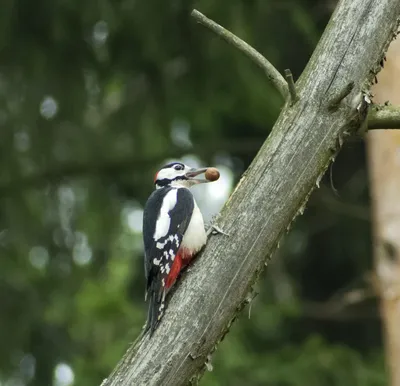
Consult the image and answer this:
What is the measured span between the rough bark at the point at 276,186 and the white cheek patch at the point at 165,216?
1.97ft

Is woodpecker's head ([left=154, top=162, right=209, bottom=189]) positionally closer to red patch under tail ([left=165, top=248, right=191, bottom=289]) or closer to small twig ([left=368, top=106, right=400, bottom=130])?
red patch under tail ([left=165, top=248, right=191, bottom=289])

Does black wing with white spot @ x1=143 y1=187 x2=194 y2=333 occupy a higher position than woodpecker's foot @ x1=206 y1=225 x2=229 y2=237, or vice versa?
woodpecker's foot @ x1=206 y1=225 x2=229 y2=237

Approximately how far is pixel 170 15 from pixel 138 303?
401cm

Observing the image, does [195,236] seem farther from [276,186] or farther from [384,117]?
[384,117]

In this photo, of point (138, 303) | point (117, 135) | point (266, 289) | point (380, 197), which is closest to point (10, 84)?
point (117, 135)

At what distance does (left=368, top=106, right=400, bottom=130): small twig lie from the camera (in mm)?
3285

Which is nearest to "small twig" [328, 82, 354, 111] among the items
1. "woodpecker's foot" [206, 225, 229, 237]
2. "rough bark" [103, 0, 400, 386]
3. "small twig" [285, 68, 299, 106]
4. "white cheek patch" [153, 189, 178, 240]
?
"rough bark" [103, 0, 400, 386]

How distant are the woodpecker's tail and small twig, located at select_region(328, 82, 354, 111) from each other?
33.6 inches

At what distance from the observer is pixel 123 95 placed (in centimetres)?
815

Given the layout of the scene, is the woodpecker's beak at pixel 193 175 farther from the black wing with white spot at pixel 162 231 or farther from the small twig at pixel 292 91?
the small twig at pixel 292 91

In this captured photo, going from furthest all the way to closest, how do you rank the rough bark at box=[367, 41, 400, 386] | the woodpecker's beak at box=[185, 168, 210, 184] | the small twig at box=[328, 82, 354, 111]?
the rough bark at box=[367, 41, 400, 386] < the woodpecker's beak at box=[185, 168, 210, 184] < the small twig at box=[328, 82, 354, 111]

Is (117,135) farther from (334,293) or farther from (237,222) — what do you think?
(237,222)

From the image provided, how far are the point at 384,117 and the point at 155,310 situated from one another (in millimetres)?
989

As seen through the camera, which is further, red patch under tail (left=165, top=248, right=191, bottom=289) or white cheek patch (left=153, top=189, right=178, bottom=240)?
white cheek patch (left=153, top=189, right=178, bottom=240)
